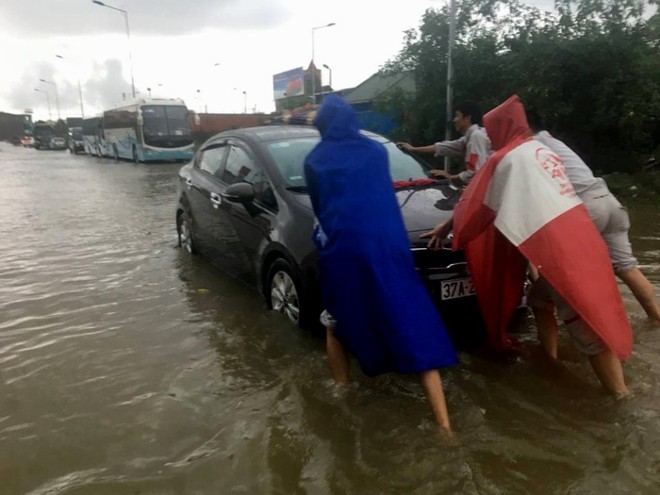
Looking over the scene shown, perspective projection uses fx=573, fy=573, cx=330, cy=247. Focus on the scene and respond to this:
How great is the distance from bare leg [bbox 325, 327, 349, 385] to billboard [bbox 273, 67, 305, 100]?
5046 cm

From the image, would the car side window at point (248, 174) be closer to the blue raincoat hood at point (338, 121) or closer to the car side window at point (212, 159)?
the car side window at point (212, 159)

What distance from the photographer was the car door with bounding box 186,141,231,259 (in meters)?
6.04

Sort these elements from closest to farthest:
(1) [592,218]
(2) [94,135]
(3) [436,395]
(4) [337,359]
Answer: (3) [436,395] → (4) [337,359] → (1) [592,218] → (2) [94,135]

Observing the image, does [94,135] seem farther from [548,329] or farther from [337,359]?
[548,329]

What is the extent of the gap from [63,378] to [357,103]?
76.9 ft

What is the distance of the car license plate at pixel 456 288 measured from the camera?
389cm

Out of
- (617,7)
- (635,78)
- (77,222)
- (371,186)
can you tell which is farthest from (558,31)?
(371,186)

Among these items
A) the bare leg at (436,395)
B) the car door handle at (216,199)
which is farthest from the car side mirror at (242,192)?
the bare leg at (436,395)

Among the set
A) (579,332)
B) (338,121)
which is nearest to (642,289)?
(579,332)

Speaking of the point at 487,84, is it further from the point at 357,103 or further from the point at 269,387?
the point at 269,387

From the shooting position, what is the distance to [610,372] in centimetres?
336

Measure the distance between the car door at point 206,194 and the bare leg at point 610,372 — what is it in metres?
3.53

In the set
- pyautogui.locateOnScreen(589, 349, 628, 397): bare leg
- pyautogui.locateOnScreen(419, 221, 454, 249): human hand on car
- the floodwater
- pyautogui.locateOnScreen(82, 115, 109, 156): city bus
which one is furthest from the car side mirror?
pyautogui.locateOnScreen(82, 115, 109, 156): city bus

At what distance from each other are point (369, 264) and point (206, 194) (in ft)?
12.0
